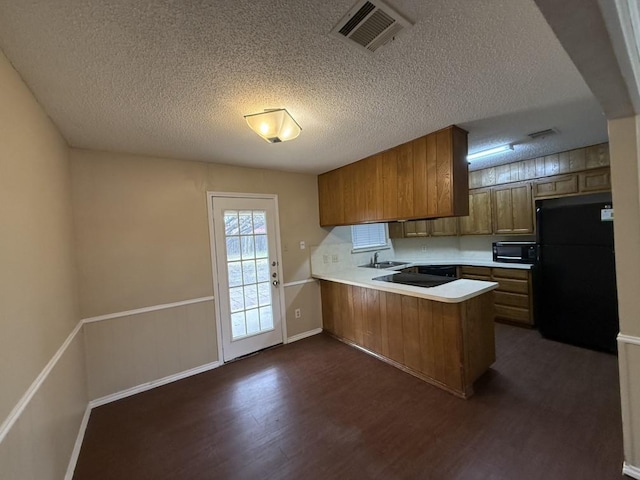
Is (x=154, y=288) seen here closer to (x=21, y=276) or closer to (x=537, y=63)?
(x=21, y=276)

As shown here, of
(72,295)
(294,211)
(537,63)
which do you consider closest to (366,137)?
(537,63)

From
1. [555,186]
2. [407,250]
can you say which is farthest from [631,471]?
[407,250]

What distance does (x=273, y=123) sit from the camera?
1.79 m

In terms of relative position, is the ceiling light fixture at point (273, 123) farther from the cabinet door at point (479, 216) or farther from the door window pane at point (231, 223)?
the cabinet door at point (479, 216)

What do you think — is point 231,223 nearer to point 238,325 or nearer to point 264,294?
point 264,294

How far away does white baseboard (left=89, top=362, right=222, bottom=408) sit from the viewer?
241 centimetres

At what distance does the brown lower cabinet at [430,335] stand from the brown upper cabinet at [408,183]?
0.88m

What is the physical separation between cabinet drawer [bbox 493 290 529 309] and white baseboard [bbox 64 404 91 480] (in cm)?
469

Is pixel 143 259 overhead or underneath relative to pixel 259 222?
underneath

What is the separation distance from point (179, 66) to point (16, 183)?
3.20 feet

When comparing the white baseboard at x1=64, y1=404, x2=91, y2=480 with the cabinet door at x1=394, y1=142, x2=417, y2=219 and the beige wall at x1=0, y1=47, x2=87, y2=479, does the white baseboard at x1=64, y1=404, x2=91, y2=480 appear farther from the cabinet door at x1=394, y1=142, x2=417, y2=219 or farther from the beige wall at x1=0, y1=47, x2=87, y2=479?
the cabinet door at x1=394, y1=142, x2=417, y2=219

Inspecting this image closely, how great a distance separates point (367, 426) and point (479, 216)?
346cm

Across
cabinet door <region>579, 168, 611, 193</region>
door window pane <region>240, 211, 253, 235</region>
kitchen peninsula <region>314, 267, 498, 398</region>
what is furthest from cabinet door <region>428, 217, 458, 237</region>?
door window pane <region>240, 211, 253, 235</region>

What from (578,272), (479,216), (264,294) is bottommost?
(264,294)
